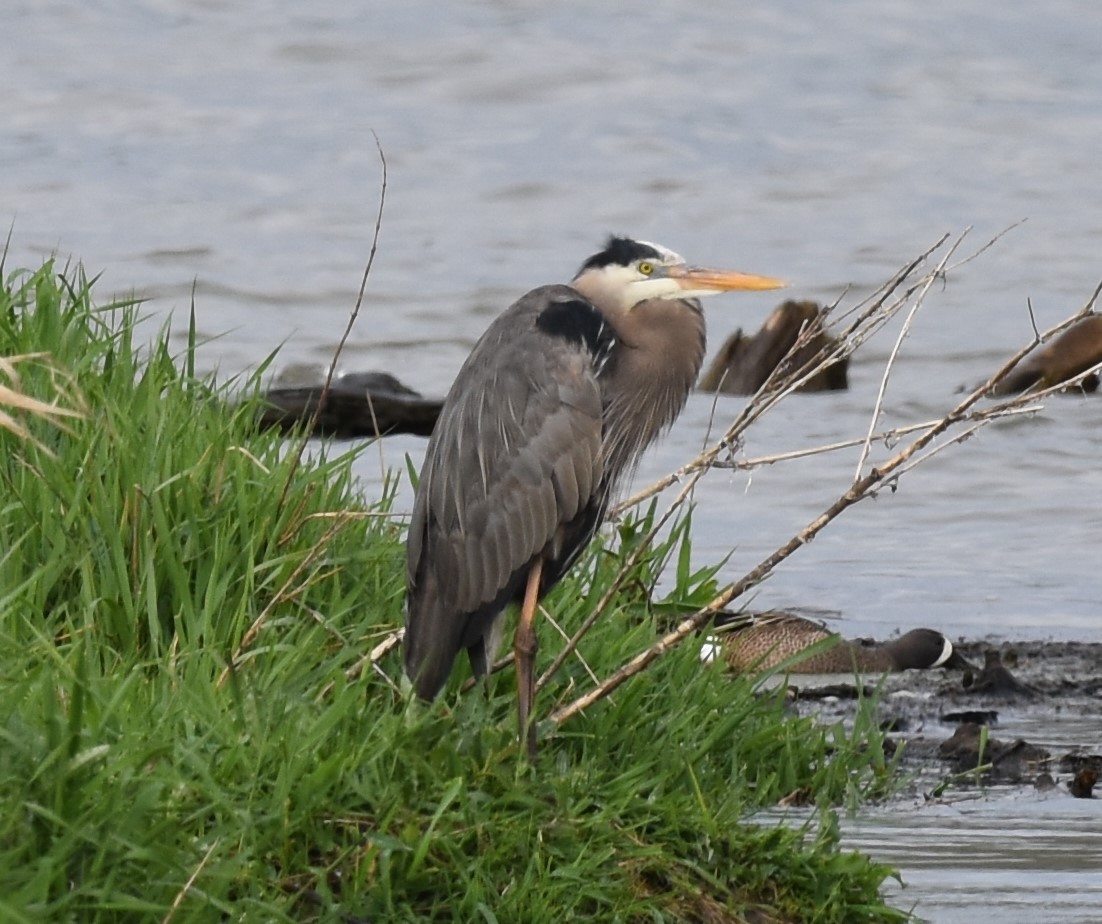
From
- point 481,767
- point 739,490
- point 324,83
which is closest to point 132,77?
point 324,83

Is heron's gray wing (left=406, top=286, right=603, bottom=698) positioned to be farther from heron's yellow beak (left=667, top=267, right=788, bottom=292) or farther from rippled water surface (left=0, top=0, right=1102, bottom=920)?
rippled water surface (left=0, top=0, right=1102, bottom=920)

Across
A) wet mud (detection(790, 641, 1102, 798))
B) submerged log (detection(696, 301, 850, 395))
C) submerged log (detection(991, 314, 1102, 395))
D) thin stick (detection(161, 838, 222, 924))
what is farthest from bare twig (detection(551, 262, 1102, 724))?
submerged log (detection(696, 301, 850, 395))

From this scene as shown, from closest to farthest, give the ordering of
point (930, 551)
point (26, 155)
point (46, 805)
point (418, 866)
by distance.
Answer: point (46, 805)
point (418, 866)
point (930, 551)
point (26, 155)

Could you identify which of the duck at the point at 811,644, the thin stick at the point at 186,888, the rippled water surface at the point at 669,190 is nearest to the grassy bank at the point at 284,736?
the thin stick at the point at 186,888

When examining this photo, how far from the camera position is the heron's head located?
15.5 feet

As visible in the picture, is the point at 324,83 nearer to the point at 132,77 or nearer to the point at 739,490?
the point at 132,77

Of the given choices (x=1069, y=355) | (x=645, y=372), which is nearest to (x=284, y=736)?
(x=645, y=372)

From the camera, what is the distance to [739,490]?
360 inches

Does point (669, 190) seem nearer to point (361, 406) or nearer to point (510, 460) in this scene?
point (361, 406)

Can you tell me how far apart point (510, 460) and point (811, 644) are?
1071 mm

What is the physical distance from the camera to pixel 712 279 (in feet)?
15.6

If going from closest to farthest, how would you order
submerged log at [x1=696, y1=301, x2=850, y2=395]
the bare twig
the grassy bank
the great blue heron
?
the grassy bank → the bare twig → the great blue heron → submerged log at [x1=696, y1=301, x2=850, y2=395]

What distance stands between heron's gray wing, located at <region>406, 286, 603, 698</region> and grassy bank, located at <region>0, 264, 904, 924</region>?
22cm

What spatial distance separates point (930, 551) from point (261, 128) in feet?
43.2
